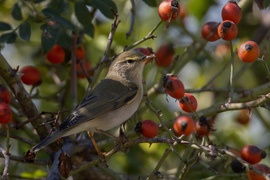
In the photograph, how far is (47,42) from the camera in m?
3.41

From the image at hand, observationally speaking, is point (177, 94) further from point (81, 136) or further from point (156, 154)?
point (156, 154)

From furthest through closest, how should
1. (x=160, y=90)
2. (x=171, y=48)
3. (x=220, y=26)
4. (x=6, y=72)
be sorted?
(x=171, y=48)
(x=160, y=90)
(x=6, y=72)
(x=220, y=26)

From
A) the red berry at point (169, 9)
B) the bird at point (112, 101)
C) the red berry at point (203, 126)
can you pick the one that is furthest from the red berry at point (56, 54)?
the red berry at point (203, 126)

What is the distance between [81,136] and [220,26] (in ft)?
5.59

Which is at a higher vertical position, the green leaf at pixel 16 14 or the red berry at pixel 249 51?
the red berry at pixel 249 51

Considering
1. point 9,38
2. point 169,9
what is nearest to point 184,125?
point 169,9

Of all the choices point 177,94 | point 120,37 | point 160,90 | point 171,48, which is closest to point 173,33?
point 171,48

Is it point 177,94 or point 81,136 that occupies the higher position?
point 177,94

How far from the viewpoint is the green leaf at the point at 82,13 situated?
3.44 meters

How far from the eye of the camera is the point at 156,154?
4789 mm

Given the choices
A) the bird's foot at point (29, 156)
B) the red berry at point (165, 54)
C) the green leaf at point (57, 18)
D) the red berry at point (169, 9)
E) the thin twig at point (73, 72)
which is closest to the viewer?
the bird's foot at point (29, 156)

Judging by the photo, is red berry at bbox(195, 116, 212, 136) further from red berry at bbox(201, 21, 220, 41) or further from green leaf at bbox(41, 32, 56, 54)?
green leaf at bbox(41, 32, 56, 54)

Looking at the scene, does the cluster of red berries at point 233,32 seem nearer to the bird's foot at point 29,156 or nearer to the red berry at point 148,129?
the red berry at point 148,129

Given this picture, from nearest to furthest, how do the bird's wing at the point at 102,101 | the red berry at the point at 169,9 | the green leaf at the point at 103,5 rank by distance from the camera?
the red berry at the point at 169,9, the green leaf at the point at 103,5, the bird's wing at the point at 102,101
